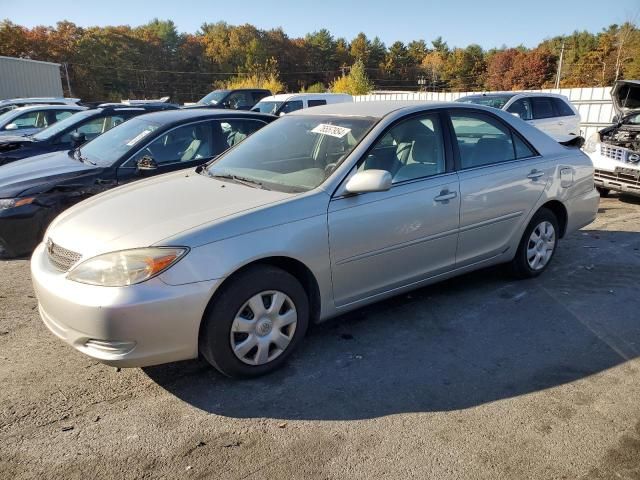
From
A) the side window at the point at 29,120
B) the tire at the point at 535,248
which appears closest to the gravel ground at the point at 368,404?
the tire at the point at 535,248

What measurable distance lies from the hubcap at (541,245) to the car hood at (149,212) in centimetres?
261

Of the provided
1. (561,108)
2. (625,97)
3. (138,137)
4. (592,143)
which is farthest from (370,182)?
(561,108)

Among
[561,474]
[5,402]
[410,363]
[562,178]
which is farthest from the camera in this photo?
[562,178]

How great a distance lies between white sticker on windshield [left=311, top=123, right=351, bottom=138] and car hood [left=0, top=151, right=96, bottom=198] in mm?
2794

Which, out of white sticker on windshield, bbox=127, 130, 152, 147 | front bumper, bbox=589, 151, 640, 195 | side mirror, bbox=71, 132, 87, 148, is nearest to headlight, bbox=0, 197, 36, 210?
white sticker on windshield, bbox=127, 130, 152, 147

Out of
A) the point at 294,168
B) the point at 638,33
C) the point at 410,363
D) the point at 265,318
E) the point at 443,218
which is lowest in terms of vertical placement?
the point at 410,363

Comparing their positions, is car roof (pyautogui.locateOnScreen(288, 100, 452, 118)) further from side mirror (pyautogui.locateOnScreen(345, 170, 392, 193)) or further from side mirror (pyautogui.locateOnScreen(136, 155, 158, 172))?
side mirror (pyautogui.locateOnScreen(136, 155, 158, 172))

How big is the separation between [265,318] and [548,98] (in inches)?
413

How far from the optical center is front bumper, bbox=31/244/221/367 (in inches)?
102

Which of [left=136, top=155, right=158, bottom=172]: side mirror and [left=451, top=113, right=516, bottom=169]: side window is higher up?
[left=451, top=113, right=516, bottom=169]: side window

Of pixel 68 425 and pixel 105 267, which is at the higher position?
pixel 105 267

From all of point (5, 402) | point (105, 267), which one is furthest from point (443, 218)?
point (5, 402)

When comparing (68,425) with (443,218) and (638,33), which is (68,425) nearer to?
(443,218)

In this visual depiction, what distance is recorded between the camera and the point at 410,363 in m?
3.31
